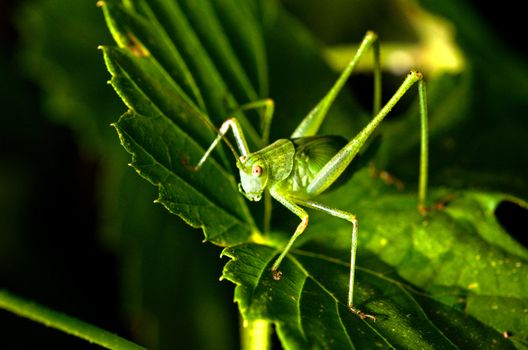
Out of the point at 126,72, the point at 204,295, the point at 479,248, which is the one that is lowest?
the point at 204,295

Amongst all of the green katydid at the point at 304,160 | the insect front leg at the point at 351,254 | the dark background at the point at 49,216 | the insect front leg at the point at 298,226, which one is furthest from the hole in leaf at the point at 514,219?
the dark background at the point at 49,216

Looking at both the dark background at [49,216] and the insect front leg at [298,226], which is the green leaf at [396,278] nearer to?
the insect front leg at [298,226]

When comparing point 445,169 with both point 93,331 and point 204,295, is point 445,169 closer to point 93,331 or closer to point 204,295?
point 204,295

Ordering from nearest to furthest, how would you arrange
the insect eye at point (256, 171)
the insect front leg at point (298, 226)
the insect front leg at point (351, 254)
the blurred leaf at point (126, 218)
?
the insect front leg at point (351, 254) < the insect front leg at point (298, 226) < the insect eye at point (256, 171) < the blurred leaf at point (126, 218)

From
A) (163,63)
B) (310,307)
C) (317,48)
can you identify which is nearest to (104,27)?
(317,48)

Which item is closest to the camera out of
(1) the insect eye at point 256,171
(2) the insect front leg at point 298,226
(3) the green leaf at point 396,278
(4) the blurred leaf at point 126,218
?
(3) the green leaf at point 396,278
